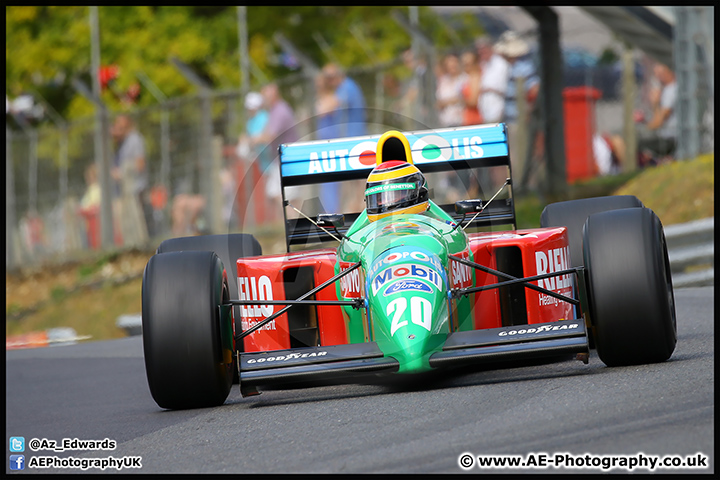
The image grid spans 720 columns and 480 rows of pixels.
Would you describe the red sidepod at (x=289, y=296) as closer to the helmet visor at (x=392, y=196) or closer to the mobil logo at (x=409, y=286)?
the helmet visor at (x=392, y=196)

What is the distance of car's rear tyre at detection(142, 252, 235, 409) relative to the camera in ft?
20.2

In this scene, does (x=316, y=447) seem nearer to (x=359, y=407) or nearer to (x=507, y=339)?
(x=359, y=407)

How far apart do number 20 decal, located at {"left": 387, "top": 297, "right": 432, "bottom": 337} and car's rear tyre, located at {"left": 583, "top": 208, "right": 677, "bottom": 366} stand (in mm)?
946

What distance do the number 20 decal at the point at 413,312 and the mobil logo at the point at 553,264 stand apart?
127cm

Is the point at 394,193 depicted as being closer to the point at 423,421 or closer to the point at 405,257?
the point at 405,257

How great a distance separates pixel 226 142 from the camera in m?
17.8

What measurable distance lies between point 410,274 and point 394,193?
106 centimetres

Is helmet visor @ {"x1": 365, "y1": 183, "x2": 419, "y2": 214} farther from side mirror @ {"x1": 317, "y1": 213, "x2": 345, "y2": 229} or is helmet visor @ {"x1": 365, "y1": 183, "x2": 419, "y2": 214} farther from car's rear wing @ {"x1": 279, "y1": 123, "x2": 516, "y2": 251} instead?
car's rear wing @ {"x1": 279, "y1": 123, "x2": 516, "y2": 251}

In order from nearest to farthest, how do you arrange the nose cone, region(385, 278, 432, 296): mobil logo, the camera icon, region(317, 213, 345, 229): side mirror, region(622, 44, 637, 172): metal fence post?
1. the camera icon
2. the nose cone
3. region(385, 278, 432, 296): mobil logo
4. region(317, 213, 345, 229): side mirror
5. region(622, 44, 637, 172): metal fence post

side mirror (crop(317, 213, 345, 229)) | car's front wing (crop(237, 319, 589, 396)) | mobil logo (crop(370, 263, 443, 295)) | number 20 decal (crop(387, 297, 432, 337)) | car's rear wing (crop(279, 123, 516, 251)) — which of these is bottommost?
car's front wing (crop(237, 319, 589, 396))

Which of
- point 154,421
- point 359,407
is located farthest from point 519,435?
point 154,421

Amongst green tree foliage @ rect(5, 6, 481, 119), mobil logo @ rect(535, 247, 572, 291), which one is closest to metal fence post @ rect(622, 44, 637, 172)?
mobil logo @ rect(535, 247, 572, 291)

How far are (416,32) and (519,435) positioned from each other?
11373mm

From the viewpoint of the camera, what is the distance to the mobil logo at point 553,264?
273 inches
